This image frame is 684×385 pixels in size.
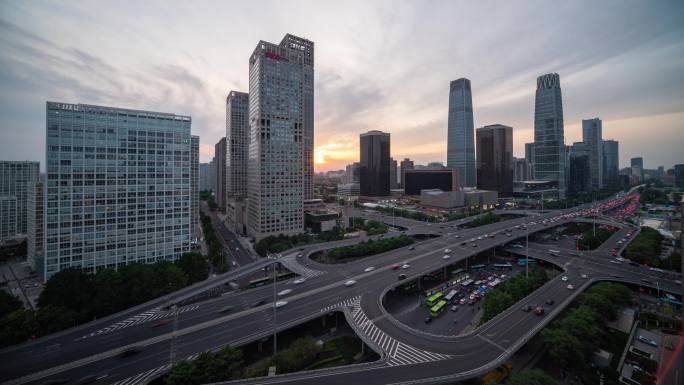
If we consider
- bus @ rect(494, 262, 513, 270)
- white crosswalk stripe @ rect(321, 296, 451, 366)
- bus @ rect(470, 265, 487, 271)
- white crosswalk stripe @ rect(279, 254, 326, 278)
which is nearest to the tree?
white crosswalk stripe @ rect(279, 254, 326, 278)

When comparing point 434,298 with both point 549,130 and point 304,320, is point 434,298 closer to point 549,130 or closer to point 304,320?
point 304,320

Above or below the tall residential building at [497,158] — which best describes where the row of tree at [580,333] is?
below

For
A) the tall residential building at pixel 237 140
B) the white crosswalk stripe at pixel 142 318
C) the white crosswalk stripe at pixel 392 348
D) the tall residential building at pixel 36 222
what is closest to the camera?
the white crosswalk stripe at pixel 392 348

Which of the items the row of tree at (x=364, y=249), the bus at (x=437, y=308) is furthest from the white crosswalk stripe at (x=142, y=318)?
the bus at (x=437, y=308)

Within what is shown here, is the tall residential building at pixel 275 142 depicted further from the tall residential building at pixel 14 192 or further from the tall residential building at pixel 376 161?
the tall residential building at pixel 376 161

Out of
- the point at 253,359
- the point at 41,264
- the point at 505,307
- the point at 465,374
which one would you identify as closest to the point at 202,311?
the point at 253,359

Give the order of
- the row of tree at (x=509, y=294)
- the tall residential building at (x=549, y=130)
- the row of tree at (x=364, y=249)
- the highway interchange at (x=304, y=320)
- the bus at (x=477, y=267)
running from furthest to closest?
the tall residential building at (x=549, y=130), the row of tree at (x=364, y=249), the bus at (x=477, y=267), the row of tree at (x=509, y=294), the highway interchange at (x=304, y=320)

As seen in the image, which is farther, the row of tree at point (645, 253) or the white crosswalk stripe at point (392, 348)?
the row of tree at point (645, 253)
